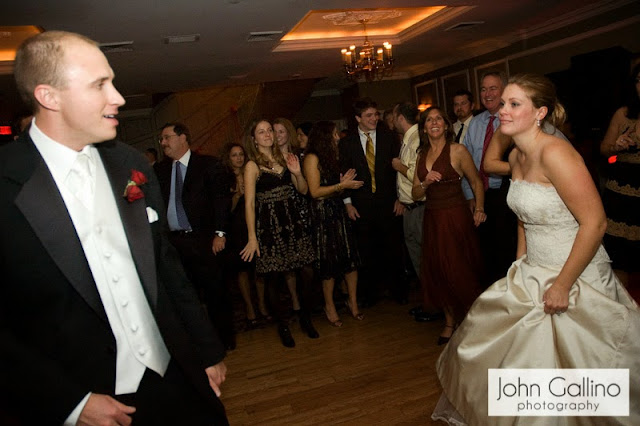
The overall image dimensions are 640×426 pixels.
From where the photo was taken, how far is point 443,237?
348 cm

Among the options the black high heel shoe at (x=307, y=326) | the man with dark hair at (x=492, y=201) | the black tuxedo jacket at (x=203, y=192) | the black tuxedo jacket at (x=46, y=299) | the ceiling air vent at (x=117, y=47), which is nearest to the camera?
the black tuxedo jacket at (x=46, y=299)

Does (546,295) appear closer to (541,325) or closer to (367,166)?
(541,325)

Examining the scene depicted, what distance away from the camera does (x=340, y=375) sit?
3225mm

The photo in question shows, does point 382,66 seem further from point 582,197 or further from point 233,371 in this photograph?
point 582,197

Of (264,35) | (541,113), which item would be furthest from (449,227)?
(264,35)

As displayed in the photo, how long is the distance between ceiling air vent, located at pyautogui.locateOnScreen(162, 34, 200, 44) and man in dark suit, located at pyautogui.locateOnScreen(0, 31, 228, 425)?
5.59 meters

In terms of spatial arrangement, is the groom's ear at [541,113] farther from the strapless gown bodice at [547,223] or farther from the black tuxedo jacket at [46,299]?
the black tuxedo jacket at [46,299]

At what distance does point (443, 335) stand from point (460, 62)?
865 cm

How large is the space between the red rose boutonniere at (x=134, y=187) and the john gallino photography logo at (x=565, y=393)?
1.59 metres

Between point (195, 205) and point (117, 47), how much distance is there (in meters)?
4.15

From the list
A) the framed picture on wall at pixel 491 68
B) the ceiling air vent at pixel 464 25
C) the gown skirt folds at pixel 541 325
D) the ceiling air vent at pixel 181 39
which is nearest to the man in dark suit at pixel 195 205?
the gown skirt folds at pixel 541 325

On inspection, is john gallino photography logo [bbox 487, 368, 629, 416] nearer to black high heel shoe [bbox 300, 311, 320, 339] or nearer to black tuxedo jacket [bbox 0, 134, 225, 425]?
black tuxedo jacket [bbox 0, 134, 225, 425]

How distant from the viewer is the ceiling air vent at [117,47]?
631 cm

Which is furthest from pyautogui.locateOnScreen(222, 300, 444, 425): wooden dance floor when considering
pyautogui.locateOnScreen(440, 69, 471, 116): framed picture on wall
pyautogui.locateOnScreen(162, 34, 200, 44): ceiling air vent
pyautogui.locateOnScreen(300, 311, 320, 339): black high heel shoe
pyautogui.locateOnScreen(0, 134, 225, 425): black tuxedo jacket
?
pyautogui.locateOnScreen(440, 69, 471, 116): framed picture on wall
